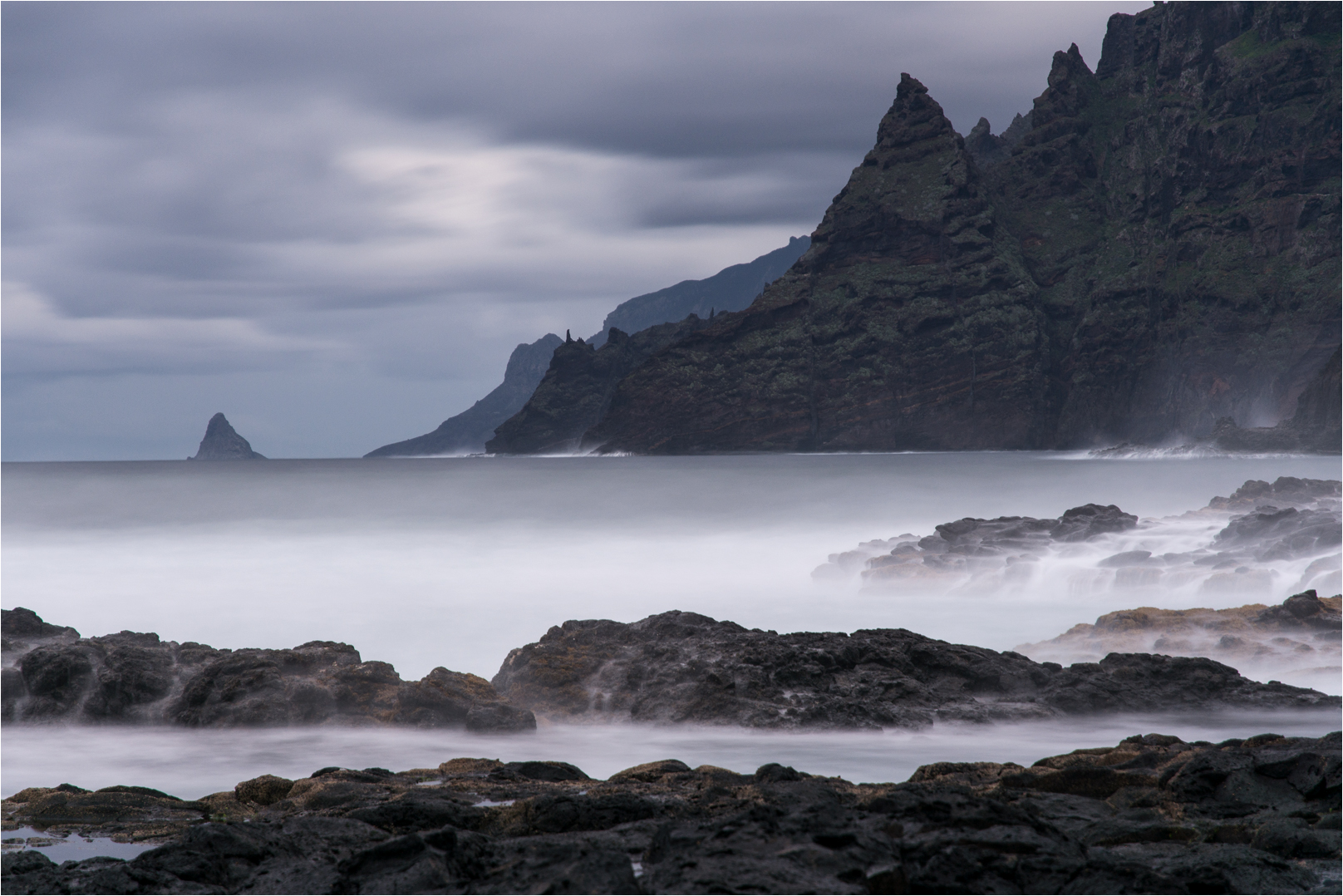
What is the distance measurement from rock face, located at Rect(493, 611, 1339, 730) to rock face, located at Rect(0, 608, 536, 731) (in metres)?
0.84

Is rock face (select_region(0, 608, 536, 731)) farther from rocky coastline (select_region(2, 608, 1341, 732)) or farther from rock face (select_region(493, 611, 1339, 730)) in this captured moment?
rock face (select_region(493, 611, 1339, 730))

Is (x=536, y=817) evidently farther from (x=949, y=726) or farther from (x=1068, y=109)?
(x=1068, y=109)

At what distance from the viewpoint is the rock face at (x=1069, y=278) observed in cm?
14600

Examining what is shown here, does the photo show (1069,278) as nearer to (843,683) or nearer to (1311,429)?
(1311,429)

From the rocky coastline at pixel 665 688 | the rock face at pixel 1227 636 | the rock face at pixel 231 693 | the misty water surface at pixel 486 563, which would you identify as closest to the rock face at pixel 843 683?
the rocky coastline at pixel 665 688

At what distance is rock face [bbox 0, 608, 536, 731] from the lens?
389 inches

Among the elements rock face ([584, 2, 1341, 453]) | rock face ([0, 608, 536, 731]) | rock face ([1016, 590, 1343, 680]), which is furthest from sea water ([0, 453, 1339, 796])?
rock face ([584, 2, 1341, 453])

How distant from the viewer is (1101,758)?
269 inches

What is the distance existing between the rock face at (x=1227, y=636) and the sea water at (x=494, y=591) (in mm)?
2227

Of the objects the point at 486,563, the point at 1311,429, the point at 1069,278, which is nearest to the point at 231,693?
the point at 486,563

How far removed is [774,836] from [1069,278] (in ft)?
604

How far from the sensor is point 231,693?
10016 millimetres

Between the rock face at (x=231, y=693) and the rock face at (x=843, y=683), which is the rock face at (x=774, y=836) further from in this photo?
the rock face at (x=231, y=693)

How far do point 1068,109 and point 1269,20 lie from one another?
35.4 metres
